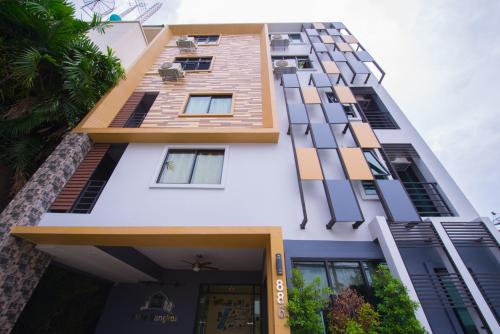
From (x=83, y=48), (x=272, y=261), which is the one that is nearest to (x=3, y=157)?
(x=83, y=48)

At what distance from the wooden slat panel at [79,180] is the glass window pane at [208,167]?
2840 millimetres

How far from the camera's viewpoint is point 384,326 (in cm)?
313

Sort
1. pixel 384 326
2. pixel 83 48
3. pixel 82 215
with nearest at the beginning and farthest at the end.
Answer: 1. pixel 384 326
2. pixel 82 215
3. pixel 83 48

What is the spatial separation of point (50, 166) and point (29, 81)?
2092mm

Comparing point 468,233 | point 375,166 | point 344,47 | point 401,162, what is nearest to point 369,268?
point 468,233

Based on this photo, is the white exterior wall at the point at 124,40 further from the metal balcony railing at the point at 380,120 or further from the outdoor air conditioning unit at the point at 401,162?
the outdoor air conditioning unit at the point at 401,162

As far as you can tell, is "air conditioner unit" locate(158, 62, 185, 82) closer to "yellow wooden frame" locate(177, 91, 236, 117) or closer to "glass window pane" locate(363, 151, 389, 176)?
"yellow wooden frame" locate(177, 91, 236, 117)

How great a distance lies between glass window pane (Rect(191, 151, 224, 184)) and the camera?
5423 mm

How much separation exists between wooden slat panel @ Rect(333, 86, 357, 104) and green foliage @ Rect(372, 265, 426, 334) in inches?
228

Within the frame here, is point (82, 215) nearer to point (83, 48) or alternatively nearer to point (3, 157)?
point (3, 157)

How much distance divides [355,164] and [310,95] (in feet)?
11.7

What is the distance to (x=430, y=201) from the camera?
5.65m

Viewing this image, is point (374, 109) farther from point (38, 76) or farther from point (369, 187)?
point (38, 76)

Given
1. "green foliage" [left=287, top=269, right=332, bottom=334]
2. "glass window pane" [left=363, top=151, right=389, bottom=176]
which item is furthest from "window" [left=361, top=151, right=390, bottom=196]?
"green foliage" [left=287, top=269, right=332, bottom=334]
